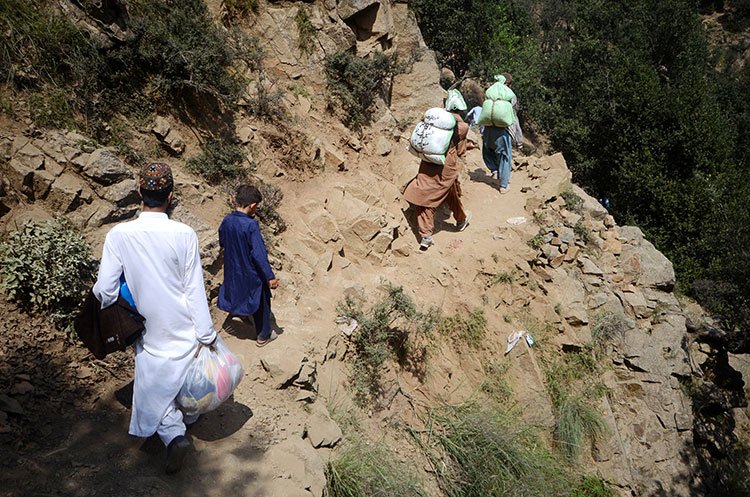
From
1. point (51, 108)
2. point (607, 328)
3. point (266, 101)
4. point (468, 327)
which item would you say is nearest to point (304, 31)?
point (266, 101)

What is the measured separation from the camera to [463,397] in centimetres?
593

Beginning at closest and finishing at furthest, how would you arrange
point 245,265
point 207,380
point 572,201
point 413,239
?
point 207,380 < point 245,265 < point 413,239 < point 572,201

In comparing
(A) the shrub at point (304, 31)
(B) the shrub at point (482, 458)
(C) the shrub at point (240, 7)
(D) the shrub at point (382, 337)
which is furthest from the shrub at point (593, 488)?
(C) the shrub at point (240, 7)

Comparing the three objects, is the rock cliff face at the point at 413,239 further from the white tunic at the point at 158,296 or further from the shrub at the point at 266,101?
the white tunic at the point at 158,296

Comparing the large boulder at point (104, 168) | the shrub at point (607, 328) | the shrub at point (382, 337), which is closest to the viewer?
the large boulder at point (104, 168)

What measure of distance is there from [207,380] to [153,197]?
3.40 ft

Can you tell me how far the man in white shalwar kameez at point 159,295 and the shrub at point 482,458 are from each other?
2.68 meters

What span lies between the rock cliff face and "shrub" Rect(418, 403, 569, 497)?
0.67 metres

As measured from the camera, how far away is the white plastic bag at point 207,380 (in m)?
3.06

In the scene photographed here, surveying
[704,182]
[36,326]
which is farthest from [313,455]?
[704,182]

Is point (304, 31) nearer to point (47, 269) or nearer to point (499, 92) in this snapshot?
point (499, 92)

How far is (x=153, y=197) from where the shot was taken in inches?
115

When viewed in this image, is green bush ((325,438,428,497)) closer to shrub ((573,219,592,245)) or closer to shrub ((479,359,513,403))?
shrub ((479,359,513,403))

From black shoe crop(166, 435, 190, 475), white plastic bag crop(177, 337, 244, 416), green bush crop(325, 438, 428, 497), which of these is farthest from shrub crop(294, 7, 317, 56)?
black shoe crop(166, 435, 190, 475)
